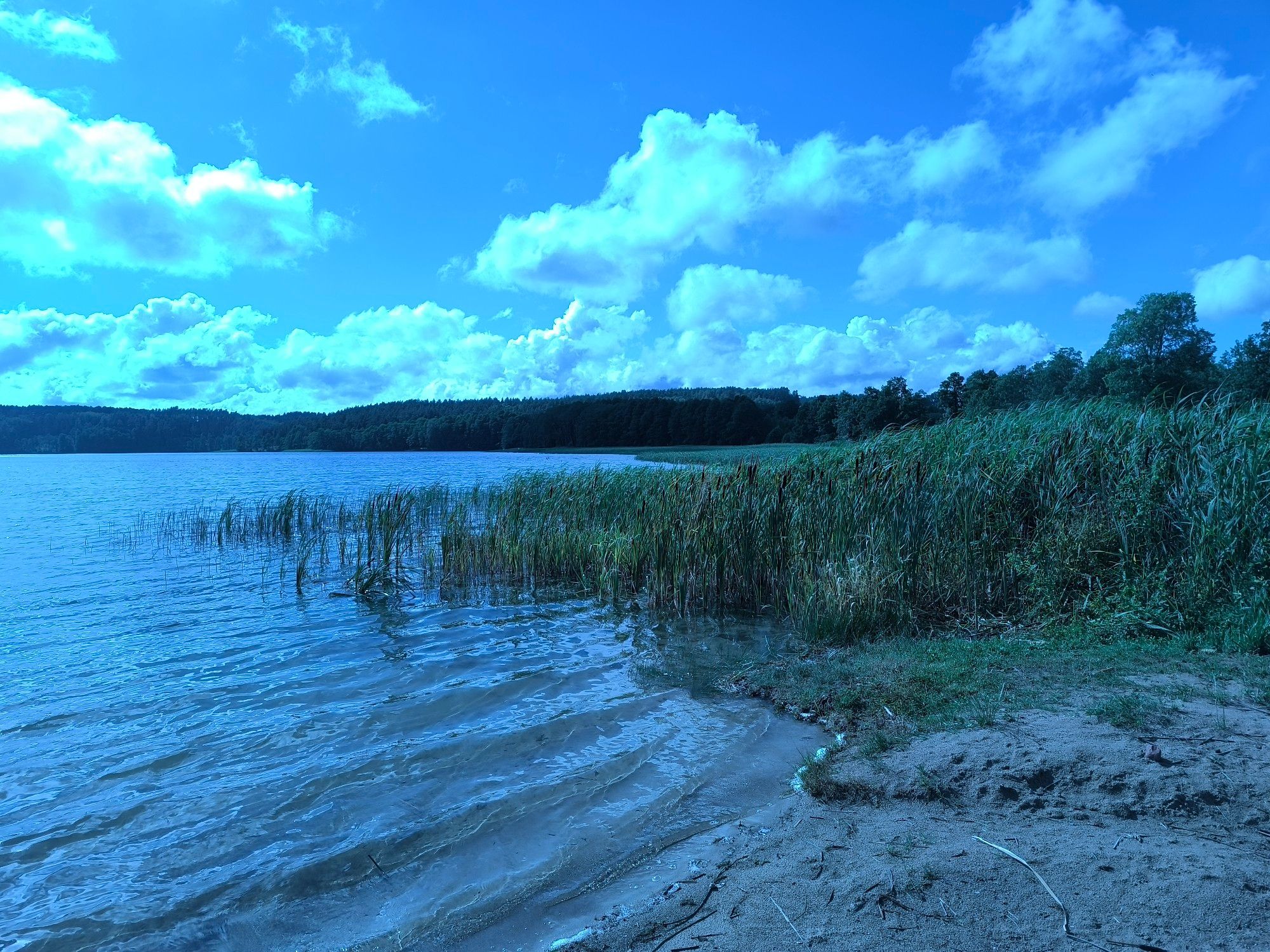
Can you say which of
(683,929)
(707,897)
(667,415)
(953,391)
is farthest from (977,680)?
(667,415)

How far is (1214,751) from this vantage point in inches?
162

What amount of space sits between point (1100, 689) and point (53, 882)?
7.34m

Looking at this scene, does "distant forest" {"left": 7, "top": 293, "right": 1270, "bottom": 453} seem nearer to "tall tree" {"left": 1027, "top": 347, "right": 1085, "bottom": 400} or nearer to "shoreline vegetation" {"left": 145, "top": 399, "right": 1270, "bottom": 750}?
"tall tree" {"left": 1027, "top": 347, "right": 1085, "bottom": 400}

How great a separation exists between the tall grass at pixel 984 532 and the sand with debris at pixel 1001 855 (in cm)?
306

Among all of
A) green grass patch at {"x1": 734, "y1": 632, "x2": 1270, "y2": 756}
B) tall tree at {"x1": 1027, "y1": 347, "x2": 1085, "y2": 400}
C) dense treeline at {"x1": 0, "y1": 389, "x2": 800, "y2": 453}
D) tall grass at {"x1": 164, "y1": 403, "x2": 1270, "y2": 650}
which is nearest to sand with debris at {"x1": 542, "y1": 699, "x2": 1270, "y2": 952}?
green grass patch at {"x1": 734, "y1": 632, "x2": 1270, "y2": 756}

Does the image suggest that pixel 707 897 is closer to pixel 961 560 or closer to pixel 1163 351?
pixel 961 560

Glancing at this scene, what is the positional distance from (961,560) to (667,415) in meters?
94.2

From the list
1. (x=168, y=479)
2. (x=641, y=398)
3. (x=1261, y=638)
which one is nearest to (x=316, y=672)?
(x=1261, y=638)

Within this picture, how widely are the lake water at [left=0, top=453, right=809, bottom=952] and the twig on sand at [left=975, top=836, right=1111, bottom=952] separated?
1718mm

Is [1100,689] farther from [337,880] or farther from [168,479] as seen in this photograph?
[168,479]

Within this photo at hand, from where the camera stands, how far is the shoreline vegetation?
244 inches

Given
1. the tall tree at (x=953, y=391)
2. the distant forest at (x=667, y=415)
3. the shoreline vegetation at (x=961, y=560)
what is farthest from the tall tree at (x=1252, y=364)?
the shoreline vegetation at (x=961, y=560)

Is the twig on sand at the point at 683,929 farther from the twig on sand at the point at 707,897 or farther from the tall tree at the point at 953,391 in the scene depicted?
the tall tree at the point at 953,391

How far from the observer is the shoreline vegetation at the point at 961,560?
620 centimetres
